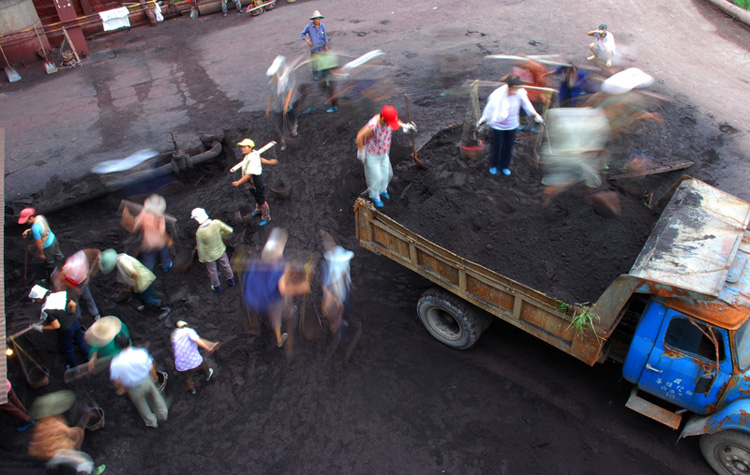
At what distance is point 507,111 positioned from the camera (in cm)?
688

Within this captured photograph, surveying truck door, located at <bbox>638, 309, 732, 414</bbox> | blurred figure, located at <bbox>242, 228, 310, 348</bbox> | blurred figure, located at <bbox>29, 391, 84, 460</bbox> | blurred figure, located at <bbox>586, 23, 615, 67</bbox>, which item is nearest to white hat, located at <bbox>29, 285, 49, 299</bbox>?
blurred figure, located at <bbox>29, 391, 84, 460</bbox>

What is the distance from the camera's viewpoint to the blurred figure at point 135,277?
6.64m

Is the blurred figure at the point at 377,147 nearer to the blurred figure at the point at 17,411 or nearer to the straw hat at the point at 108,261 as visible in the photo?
the straw hat at the point at 108,261

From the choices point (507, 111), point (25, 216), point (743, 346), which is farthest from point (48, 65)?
point (743, 346)

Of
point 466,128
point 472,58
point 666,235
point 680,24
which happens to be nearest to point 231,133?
point 466,128

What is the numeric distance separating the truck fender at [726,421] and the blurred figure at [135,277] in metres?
6.59

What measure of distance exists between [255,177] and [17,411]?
14.2ft

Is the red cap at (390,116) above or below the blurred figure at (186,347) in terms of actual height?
above

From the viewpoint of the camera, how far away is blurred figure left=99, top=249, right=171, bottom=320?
6.64 metres

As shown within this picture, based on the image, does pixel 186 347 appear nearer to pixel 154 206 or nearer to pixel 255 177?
pixel 154 206

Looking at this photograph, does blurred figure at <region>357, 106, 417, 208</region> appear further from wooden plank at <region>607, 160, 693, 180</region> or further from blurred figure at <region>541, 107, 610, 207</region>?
wooden plank at <region>607, 160, 693, 180</region>

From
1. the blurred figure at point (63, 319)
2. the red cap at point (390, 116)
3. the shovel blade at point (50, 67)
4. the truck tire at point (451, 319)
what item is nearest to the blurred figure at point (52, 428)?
the blurred figure at point (63, 319)

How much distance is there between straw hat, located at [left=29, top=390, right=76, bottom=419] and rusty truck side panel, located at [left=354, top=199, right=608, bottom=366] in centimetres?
404

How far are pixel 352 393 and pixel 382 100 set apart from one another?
7125 millimetres
